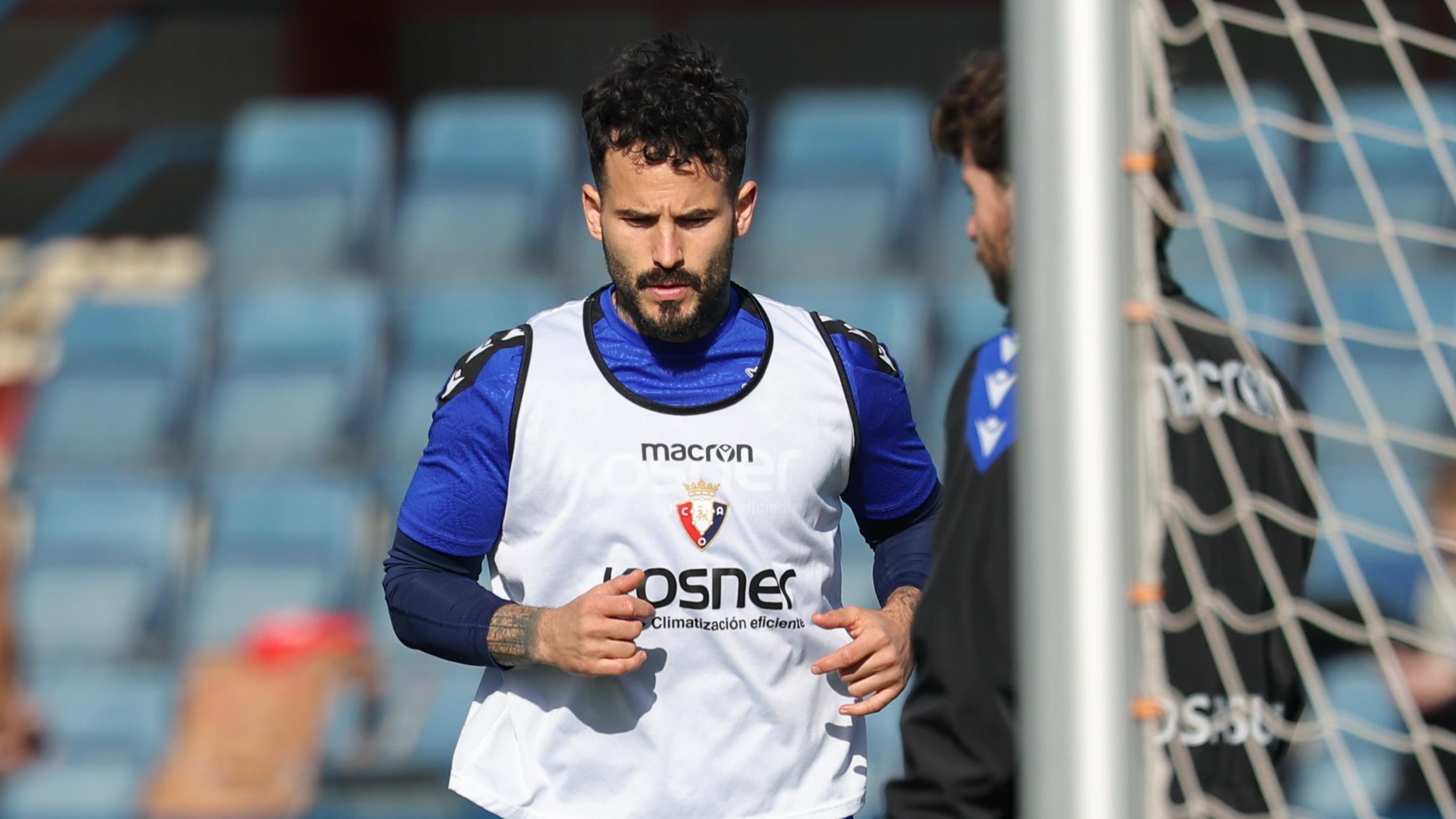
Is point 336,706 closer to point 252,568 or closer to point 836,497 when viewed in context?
point 252,568

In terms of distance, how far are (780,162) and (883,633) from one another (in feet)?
16.8

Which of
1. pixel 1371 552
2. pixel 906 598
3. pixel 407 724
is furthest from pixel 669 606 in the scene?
pixel 1371 552

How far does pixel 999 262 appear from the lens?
206cm

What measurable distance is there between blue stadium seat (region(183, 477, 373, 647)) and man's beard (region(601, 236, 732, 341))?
12.6 ft

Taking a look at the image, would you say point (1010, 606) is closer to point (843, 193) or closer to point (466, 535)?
point (466, 535)

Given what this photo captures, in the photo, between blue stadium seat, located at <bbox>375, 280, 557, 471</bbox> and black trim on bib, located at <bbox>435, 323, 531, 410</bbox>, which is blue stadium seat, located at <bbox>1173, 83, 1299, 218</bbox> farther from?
black trim on bib, located at <bbox>435, 323, 531, 410</bbox>

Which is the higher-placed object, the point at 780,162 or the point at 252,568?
the point at 780,162

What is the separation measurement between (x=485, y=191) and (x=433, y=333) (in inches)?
31.7

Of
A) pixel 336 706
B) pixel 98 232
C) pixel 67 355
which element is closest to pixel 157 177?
pixel 98 232

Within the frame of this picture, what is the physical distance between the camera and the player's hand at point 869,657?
1973 mm

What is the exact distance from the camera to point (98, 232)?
7.84 m

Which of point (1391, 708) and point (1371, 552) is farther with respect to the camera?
point (1371, 552)

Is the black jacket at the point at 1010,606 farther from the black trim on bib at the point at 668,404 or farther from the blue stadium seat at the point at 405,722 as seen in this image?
the blue stadium seat at the point at 405,722

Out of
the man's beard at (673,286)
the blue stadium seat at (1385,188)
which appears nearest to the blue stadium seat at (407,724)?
the man's beard at (673,286)
